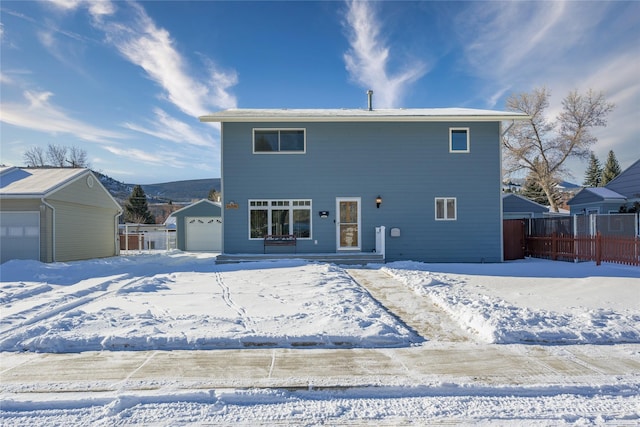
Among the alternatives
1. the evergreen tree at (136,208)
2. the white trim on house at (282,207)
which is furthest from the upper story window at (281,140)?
the evergreen tree at (136,208)

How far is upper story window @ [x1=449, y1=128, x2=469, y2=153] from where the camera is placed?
12.5 metres

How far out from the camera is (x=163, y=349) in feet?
13.5

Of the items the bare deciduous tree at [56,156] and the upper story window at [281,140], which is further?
the bare deciduous tree at [56,156]

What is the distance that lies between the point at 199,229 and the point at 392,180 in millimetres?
12342

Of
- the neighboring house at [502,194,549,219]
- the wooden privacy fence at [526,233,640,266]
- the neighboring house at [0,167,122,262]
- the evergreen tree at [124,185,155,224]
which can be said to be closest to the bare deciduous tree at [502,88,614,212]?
the neighboring house at [502,194,549,219]

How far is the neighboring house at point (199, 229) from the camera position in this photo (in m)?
19.9

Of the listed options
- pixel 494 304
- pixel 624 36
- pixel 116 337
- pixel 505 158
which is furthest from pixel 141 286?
pixel 505 158

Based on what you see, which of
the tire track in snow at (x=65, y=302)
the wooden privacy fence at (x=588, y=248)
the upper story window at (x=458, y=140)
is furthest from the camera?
the upper story window at (x=458, y=140)

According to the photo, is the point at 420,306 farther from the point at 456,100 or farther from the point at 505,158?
the point at 505,158

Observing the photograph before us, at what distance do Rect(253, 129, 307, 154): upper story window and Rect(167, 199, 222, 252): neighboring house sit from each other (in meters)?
8.69

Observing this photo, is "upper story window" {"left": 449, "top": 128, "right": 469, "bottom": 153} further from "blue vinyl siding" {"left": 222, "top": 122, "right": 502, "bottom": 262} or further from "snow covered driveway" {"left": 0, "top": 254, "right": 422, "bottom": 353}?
"snow covered driveway" {"left": 0, "top": 254, "right": 422, "bottom": 353}

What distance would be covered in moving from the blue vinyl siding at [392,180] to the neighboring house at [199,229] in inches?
329

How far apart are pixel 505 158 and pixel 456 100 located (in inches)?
511

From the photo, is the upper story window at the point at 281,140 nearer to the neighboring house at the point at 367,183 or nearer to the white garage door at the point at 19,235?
the neighboring house at the point at 367,183
